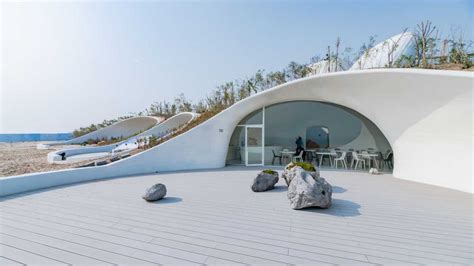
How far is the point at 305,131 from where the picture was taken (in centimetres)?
1575

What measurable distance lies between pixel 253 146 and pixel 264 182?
5.05m

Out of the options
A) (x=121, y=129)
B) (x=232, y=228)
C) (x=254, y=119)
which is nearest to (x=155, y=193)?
(x=232, y=228)

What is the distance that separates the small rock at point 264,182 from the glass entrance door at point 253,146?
4722 millimetres

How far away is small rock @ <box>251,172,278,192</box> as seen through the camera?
595 centimetres

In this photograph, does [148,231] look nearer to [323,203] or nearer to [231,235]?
[231,235]

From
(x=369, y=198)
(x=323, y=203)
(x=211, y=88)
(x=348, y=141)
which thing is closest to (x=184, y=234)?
(x=323, y=203)

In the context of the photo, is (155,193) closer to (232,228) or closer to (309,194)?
(232,228)

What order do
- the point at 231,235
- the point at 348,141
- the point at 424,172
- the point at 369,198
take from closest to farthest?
the point at 231,235, the point at 369,198, the point at 424,172, the point at 348,141

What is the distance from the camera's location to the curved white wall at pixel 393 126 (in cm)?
586

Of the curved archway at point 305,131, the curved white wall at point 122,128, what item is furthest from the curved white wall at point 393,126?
the curved white wall at point 122,128

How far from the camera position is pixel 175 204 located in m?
4.85

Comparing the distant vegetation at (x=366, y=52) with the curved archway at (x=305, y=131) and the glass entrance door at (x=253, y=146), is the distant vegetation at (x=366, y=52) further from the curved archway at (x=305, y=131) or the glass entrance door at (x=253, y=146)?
the glass entrance door at (x=253, y=146)

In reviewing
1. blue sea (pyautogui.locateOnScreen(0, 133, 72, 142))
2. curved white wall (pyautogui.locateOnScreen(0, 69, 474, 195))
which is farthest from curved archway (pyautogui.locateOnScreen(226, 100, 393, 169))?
blue sea (pyautogui.locateOnScreen(0, 133, 72, 142))

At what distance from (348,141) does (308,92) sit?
639 centimetres
